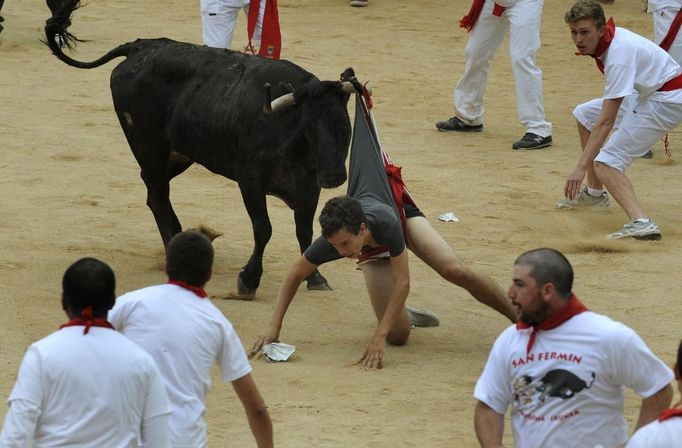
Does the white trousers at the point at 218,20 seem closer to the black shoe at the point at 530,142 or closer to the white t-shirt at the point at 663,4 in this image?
the black shoe at the point at 530,142

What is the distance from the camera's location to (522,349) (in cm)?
499

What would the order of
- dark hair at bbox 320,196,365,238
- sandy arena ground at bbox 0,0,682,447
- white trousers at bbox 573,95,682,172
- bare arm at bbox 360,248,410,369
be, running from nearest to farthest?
dark hair at bbox 320,196,365,238, sandy arena ground at bbox 0,0,682,447, bare arm at bbox 360,248,410,369, white trousers at bbox 573,95,682,172

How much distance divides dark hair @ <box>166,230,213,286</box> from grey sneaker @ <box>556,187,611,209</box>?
668 centimetres

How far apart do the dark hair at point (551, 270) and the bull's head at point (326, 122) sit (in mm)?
3596

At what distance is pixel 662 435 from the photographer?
4.19 metres

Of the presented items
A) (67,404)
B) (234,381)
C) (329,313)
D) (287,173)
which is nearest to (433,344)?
(329,313)

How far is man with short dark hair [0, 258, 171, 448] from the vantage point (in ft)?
14.5

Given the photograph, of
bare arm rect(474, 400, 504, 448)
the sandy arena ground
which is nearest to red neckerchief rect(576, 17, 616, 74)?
the sandy arena ground

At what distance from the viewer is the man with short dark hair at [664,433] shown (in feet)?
13.7

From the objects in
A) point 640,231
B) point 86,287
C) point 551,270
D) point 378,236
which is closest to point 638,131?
point 640,231

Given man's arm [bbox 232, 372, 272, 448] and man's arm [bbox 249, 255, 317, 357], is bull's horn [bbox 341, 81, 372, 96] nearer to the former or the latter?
man's arm [bbox 249, 255, 317, 357]

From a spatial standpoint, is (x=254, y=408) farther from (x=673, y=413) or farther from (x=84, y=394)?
(x=673, y=413)

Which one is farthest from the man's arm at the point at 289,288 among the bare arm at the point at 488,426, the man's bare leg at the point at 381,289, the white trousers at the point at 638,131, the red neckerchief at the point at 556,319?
the white trousers at the point at 638,131

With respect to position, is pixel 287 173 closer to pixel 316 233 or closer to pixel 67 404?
pixel 316 233
